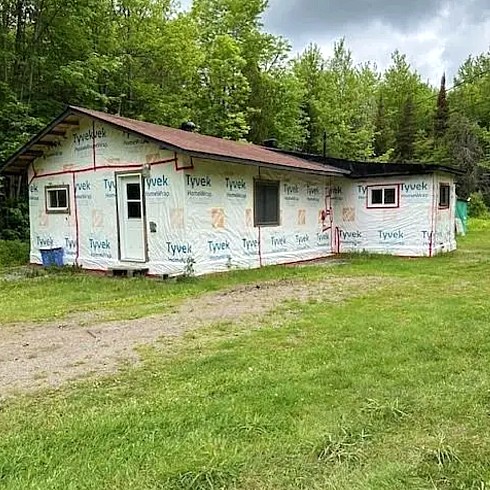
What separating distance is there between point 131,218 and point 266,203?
9.94 ft

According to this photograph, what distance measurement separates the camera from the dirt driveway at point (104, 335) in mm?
4109

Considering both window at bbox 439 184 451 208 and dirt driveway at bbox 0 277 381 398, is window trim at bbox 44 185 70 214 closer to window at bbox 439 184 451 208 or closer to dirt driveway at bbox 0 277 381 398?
dirt driveway at bbox 0 277 381 398

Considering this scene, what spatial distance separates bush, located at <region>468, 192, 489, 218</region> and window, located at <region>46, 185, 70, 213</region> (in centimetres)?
2398

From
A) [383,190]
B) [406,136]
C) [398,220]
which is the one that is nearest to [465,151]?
[406,136]

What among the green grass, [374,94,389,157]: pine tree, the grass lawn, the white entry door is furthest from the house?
[374,94,389,157]: pine tree

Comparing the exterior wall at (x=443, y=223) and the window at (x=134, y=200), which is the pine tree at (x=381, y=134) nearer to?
the exterior wall at (x=443, y=223)

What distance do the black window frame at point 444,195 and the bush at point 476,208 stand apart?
16.8m

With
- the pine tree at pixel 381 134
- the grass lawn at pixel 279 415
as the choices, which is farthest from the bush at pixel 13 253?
the pine tree at pixel 381 134

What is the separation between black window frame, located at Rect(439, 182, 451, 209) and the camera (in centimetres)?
1319

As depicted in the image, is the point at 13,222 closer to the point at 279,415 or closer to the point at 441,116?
the point at 279,415

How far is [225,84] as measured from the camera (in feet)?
83.5

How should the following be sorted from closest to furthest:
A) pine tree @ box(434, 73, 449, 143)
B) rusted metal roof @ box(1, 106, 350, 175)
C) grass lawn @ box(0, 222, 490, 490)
Answer: grass lawn @ box(0, 222, 490, 490)
rusted metal roof @ box(1, 106, 350, 175)
pine tree @ box(434, 73, 449, 143)

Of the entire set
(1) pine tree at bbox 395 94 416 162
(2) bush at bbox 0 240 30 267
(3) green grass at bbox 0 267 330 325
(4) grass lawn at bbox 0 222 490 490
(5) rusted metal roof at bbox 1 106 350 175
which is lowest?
(3) green grass at bbox 0 267 330 325

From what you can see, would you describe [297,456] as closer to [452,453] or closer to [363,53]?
[452,453]
